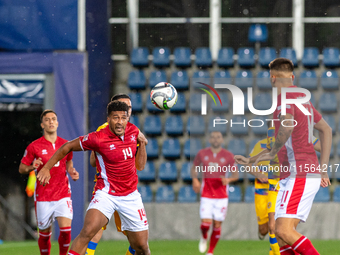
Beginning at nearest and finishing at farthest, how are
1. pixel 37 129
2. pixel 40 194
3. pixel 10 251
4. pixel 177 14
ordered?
pixel 40 194, pixel 10 251, pixel 37 129, pixel 177 14

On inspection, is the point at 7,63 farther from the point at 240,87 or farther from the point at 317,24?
the point at 317,24

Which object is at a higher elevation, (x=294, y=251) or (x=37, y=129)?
(x=37, y=129)

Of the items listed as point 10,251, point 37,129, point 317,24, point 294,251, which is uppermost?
point 317,24

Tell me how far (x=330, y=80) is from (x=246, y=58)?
1.84m

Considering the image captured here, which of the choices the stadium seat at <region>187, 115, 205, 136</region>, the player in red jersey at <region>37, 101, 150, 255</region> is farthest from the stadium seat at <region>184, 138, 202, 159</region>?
the player in red jersey at <region>37, 101, 150, 255</region>

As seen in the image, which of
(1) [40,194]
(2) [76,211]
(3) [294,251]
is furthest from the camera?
(2) [76,211]

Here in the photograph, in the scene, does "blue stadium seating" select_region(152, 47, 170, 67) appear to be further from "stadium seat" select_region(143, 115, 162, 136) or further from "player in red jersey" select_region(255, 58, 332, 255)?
"player in red jersey" select_region(255, 58, 332, 255)

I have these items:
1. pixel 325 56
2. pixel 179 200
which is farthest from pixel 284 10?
pixel 179 200

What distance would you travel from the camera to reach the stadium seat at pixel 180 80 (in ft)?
39.9

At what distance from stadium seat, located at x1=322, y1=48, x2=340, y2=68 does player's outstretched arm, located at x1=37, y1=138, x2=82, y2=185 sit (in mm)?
8541

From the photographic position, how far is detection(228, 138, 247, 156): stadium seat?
38.1ft

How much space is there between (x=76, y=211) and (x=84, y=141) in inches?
206

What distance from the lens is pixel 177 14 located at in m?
14.2

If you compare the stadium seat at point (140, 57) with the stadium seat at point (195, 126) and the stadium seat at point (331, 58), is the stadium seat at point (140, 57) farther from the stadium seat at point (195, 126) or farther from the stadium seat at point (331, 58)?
the stadium seat at point (331, 58)
